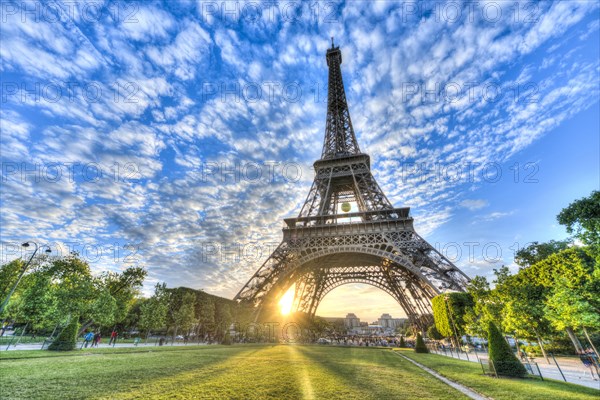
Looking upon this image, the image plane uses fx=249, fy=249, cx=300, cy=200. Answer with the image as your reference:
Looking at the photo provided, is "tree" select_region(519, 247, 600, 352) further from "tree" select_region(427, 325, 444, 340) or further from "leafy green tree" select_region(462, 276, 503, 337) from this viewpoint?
"tree" select_region(427, 325, 444, 340)

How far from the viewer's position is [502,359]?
11.5 meters

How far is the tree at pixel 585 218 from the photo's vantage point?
39.8 ft

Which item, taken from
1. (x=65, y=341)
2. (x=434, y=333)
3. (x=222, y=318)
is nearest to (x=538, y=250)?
(x=434, y=333)

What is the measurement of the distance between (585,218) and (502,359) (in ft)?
28.0

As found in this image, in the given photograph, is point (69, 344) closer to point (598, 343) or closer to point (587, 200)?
point (587, 200)

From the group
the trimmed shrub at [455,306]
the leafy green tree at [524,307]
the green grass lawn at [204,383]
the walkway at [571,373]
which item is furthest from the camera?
the trimmed shrub at [455,306]

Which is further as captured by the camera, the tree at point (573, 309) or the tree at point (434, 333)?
the tree at point (434, 333)

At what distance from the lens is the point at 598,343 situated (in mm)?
23453

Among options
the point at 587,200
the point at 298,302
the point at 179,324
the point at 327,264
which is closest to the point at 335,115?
the point at 327,264

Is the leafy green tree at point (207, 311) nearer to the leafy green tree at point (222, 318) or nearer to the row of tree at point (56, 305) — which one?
the leafy green tree at point (222, 318)

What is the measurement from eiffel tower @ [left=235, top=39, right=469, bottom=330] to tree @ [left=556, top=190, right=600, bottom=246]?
12449 mm

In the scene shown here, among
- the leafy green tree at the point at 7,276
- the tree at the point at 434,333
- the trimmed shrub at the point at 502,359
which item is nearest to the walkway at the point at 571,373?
the trimmed shrub at the point at 502,359

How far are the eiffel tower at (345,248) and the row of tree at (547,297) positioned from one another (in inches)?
122

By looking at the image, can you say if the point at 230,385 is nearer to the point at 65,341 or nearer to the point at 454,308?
the point at 65,341
